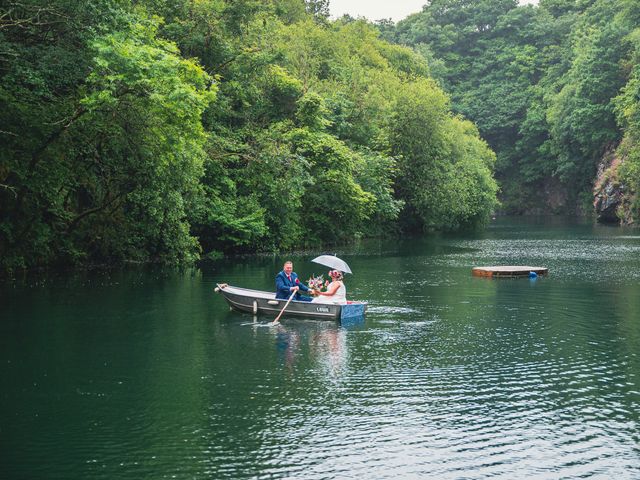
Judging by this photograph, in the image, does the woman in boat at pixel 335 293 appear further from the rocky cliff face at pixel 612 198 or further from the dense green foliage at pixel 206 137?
the rocky cliff face at pixel 612 198

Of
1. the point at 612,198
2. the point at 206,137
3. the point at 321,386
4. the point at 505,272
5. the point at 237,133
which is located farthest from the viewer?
the point at 612,198

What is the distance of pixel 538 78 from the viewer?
116312mm

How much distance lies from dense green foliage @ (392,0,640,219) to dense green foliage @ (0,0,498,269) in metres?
22.0

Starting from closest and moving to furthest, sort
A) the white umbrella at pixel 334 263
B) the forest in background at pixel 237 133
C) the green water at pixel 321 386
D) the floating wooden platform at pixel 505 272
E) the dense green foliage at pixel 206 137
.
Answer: the green water at pixel 321 386 → the white umbrella at pixel 334 263 → the dense green foliage at pixel 206 137 → the forest in background at pixel 237 133 → the floating wooden platform at pixel 505 272

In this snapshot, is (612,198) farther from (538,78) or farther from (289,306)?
(289,306)

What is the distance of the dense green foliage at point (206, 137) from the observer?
97.9 ft

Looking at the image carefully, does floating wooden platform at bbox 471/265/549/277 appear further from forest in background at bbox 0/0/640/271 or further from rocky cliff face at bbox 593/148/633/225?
rocky cliff face at bbox 593/148/633/225

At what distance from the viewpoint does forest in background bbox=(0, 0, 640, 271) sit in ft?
98.6

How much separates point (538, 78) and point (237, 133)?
262ft

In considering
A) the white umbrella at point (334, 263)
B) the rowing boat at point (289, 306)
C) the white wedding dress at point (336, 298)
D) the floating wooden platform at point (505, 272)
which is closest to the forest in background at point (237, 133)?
the rowing boat at point (289, 306)

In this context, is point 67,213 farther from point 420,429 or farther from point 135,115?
point 420,429

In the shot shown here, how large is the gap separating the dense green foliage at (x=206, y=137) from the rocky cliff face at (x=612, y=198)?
16.2 m

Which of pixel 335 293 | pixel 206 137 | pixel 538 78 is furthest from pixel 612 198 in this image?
pixel 335 293

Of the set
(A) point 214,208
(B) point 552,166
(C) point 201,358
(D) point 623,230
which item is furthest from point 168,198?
(B) point 552,166
